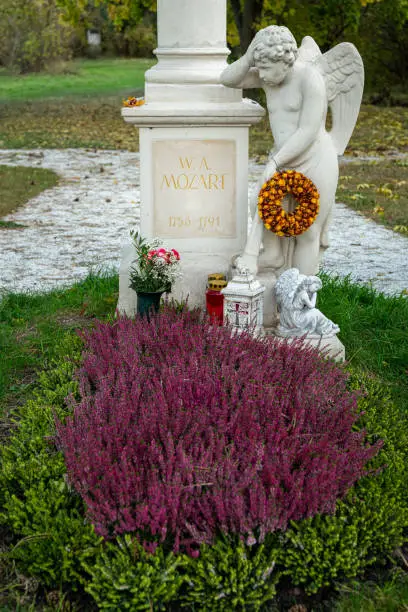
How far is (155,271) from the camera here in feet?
17.3

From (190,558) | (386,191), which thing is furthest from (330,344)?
(386,191)

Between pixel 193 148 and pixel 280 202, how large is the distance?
77 centimetres

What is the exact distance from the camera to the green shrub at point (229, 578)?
278 centimetres

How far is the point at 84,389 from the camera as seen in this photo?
4.07 meters

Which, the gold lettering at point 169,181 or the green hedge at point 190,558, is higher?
the gold lettering at point 169,181

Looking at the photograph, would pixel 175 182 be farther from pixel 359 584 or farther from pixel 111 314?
pixel 359 584

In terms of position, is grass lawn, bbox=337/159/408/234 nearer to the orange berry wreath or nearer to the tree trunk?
the orange berry wreath

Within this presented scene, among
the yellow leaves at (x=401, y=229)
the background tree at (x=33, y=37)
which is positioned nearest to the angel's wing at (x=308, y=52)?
the yellow leaves at (x=401, y=229)

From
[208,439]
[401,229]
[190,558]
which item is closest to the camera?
[190,558]

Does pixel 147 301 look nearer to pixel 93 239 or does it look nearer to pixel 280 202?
pixel 280 202

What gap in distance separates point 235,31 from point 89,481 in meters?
18.6

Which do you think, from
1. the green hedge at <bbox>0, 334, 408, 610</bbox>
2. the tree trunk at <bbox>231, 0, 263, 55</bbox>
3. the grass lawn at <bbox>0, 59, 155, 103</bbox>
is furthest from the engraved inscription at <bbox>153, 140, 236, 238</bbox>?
the grass lawn at <bbox>0, 59, 155, 103</bbox>

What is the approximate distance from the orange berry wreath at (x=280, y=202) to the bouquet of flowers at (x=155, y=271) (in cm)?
66

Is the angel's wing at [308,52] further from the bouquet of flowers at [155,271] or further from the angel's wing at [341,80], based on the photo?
the bouquet of flowers at [155,271]
